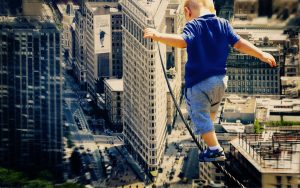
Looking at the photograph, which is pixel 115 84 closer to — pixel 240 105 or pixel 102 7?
pixel 102 7

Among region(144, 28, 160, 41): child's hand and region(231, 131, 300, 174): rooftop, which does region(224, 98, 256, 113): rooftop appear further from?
region(144, 28, 160, 41): child's hand

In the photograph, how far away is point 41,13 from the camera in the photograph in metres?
10.3

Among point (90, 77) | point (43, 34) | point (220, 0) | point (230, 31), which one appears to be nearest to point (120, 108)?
point (90, 77)

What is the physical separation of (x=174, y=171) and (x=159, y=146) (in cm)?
71

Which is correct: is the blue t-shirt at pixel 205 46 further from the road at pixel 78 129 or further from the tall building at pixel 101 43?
the tall building at pixel 101 43

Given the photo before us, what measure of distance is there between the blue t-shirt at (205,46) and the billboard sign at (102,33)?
972 centimetres

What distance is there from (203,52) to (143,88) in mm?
8640

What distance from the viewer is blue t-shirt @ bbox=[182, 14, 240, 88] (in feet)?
8.46

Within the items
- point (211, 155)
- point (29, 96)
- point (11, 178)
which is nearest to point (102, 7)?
point (29, 96)

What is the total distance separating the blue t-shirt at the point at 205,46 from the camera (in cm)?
258

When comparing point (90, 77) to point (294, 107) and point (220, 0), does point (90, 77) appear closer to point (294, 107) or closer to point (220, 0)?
point (294, 107)

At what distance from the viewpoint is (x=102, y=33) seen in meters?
12.4

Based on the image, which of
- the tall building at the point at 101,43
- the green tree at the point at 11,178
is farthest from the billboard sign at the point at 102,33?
the green tree at the point at 11,178

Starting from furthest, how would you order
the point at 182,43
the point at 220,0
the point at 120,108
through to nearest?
1. the point at 120,108
2. the point at 220,0
3. the point at 182,43
